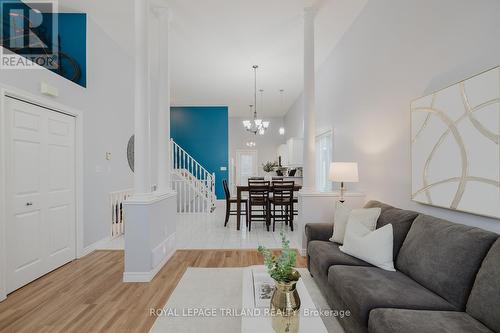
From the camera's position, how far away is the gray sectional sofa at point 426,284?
133 cm

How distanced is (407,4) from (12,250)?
5.00 m

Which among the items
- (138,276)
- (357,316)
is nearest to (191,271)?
(138,276)

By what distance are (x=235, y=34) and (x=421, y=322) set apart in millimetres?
4397

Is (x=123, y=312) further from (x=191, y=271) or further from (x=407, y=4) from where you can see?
(x=407, y=4)

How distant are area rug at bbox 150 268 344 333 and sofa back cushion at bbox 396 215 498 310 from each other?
80 cm

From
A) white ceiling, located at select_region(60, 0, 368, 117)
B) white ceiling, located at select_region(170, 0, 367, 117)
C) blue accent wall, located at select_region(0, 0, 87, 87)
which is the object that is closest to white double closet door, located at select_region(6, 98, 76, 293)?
blue accent wall, located at select_region(0, 0, 87, 87)

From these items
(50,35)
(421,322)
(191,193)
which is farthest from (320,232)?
(191,193)

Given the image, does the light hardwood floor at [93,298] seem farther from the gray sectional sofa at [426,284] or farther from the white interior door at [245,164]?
the white interior door at [245,164]

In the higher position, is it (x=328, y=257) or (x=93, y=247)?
(x=328, y=257)

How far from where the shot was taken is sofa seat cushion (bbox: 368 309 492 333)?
4.17ft

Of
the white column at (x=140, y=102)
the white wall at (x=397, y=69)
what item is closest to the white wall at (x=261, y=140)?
the white wall at (x=397, y=69)

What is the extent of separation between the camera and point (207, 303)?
94.3 inches

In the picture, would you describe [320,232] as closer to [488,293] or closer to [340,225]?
[340,225]

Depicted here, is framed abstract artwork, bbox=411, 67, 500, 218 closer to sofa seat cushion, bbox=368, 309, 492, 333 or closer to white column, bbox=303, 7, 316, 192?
sofa seat cushion, bbox=368, 309, 492, 333
